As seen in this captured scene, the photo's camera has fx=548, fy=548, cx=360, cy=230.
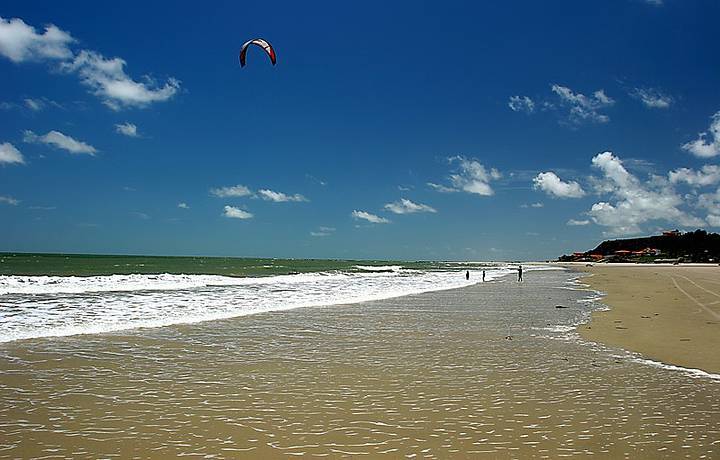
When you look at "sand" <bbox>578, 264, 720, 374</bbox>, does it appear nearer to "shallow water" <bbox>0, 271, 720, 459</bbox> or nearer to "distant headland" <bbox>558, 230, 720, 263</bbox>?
"shallow water" <bbox>0, 271, 720, 459</bbox>

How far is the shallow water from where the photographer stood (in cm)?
530

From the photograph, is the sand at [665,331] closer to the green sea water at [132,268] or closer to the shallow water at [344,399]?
the shallow water at [344,399]

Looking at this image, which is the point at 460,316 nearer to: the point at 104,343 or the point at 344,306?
the point at 344,306

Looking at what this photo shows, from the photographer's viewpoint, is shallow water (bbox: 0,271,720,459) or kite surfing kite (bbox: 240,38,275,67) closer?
shallow water (bbox: 0,271,720,459)

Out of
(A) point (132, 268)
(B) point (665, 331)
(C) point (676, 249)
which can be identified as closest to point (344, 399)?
(B) point (665, 331)

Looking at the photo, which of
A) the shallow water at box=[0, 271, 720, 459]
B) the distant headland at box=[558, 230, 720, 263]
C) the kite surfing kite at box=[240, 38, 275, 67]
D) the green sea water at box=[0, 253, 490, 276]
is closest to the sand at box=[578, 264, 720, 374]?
the shallow water at box=[0, 271, 720, 459]

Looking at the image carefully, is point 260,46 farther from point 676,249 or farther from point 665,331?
point 676,249

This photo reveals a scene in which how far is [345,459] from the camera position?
16.2 feet

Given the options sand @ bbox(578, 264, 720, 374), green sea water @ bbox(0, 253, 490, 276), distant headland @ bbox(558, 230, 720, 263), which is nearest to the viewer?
sand @ bbox(578, 264, 720, 374)

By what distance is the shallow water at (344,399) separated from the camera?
530cm

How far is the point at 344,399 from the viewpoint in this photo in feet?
22.8

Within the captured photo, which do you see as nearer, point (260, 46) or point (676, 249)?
point (260, 46)

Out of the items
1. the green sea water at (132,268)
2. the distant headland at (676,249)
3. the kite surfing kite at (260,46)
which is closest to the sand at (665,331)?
the kite surfing kite at (260,46)

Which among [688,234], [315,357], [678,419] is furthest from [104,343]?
[688,234]
